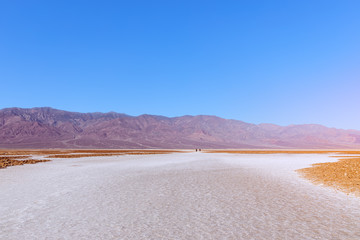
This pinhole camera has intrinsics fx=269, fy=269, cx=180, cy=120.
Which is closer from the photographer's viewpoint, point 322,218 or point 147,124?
point 322,218

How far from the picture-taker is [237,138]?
189 metres

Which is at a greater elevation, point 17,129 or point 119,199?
point 17,129

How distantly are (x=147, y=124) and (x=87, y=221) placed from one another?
7437 inches

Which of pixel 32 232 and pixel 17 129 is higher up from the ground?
pixel 17 129

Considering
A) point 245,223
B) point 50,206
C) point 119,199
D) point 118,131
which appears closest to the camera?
point 245,223

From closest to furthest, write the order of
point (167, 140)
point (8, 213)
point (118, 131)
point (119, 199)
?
point (8, 213) < point (119, 199) < point (167, 140) < point (118, 131)

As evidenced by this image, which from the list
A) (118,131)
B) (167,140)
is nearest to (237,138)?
(167,140)

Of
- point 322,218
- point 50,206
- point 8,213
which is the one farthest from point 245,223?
point 8,213

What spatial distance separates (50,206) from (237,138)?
614 ft

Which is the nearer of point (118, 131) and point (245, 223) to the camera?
point (245, 223)

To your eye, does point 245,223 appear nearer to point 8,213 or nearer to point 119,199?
point 119,199

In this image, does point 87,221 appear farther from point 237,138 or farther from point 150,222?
point 237,138

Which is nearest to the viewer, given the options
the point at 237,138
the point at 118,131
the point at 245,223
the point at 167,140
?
the point at 245,223

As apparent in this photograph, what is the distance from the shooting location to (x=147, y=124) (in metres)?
194
